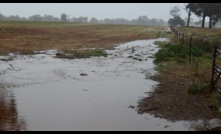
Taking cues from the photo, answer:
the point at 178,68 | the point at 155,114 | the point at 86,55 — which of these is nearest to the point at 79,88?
the point at 155,114

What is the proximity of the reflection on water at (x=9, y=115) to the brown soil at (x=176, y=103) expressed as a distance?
337 cm

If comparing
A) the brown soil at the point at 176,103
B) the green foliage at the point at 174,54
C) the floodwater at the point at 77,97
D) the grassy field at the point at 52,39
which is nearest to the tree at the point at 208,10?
the grassy field at the point at 52,39

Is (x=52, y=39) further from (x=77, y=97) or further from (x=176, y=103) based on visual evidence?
(x=176, y=103)

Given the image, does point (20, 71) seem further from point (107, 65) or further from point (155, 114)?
point (155, 114)

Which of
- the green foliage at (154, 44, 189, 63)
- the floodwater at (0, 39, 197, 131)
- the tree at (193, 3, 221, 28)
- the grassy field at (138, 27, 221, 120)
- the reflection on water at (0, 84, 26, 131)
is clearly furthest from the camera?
the tree at (193, 3, 221, 28)

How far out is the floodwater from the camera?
25.5 ft

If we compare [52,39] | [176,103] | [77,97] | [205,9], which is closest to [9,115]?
[77,97]

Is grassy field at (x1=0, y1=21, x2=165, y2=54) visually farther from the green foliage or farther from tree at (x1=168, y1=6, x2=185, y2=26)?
tree at (x1=168, y1=6, x2=185, y2=26)

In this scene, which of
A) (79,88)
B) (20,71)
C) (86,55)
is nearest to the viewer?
(79,88)

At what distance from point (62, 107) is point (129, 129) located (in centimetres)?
259

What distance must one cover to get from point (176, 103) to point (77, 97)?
3.29m

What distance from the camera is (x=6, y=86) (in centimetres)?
1225

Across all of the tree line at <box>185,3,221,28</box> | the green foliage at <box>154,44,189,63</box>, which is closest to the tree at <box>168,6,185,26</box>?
the tree line at <box>185,3,221,28</box>

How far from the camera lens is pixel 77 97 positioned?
10555 millimetres
